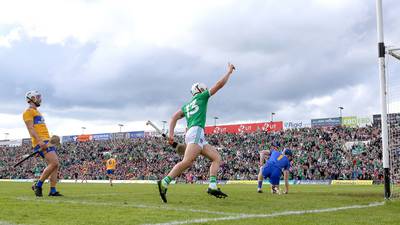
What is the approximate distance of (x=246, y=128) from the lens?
64062mm

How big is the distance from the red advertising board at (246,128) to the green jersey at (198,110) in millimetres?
51761

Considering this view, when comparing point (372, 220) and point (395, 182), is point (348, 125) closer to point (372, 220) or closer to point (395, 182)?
point (395, 182)

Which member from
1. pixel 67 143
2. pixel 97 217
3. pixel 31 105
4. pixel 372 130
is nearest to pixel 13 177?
pixel 67 143

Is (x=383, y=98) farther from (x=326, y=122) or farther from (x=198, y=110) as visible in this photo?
(x=326, y=122)

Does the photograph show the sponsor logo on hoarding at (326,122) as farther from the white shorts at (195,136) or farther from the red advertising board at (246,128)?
the white shorts at (195,136)

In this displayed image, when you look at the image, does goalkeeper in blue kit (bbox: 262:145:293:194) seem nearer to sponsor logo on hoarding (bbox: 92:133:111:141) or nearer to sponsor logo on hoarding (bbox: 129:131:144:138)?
sponsor logo on hoarding (bbox: 129:131:144:138)

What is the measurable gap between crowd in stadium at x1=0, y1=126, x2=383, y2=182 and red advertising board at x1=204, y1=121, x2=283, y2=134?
462cm

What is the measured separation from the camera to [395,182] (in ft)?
40.2

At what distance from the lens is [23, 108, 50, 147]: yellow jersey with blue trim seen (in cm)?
1080

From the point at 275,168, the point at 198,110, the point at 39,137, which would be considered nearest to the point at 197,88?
the point at 198,110

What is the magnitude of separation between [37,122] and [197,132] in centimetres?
427

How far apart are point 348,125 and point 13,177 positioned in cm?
4564

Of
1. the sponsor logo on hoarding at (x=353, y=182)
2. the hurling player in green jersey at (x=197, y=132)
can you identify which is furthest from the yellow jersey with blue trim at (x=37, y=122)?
the sponsor logo on hoarding at (x=353, y=182)

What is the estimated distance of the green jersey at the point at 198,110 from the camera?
30.5 feet
